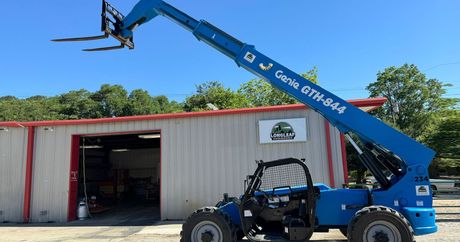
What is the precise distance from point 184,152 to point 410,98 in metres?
42.3

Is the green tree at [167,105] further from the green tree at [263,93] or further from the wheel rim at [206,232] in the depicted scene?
the wheel rim at [206,232]

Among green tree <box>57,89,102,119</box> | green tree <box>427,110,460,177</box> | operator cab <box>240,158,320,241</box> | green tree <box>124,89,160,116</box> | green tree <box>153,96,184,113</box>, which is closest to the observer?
operator cab <box>240,158,320,241</box>

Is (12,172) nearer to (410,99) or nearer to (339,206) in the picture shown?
(339,206)

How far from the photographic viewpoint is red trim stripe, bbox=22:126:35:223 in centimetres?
1427

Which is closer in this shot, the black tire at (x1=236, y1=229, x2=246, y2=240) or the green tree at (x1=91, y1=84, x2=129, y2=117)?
the black tire at (x1=236, y1=229, x2=246, y2=240)

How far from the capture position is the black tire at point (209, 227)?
679cm

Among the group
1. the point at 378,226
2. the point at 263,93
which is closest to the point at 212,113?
the point at 378,226

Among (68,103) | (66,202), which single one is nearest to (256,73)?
(66,202)

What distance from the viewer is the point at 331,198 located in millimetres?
6891

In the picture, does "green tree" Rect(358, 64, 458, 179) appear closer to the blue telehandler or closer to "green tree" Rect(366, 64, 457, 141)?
"green tree" Rect(366, 64, 457, 141)

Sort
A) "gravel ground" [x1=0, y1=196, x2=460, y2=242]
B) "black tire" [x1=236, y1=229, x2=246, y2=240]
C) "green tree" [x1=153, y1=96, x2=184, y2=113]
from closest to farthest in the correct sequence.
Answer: "black tire" [x1=236, y1=229, x2=246, y2=240]
"gravel ground" [x1=0, y1=196, x2=460, y2=242]
"green tree" [x1=153, y1=96, x2=184, y2=113]

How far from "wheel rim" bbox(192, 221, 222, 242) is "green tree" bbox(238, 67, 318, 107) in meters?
37.1

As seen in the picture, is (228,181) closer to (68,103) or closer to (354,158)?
(354,158)

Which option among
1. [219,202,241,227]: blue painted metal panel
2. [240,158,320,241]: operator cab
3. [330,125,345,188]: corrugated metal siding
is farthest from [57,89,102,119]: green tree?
[240,158,320,241]: operator cab
